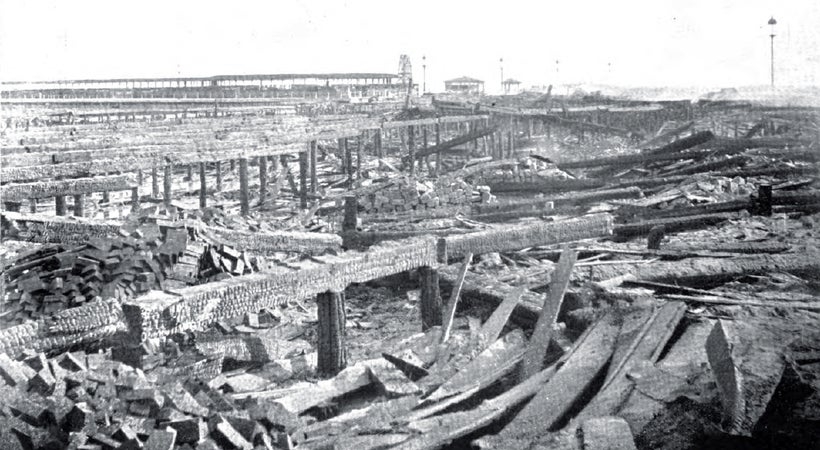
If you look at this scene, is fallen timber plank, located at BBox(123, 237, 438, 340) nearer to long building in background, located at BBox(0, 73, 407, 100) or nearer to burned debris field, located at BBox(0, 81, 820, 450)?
burned debris field, located at BBox(0, 81, 820, 450)

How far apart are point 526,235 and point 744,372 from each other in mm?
4334

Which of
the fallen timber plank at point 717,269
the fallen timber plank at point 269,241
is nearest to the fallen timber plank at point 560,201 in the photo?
the fallen timber plank at point 269,241

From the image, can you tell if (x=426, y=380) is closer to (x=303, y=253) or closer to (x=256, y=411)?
(x=256, y=411)

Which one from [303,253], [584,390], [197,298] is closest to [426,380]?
[584,390]

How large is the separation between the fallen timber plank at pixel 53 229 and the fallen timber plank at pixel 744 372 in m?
7.38

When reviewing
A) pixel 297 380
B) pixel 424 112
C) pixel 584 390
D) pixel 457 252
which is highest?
pixel 424 112

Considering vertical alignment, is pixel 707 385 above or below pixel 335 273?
below

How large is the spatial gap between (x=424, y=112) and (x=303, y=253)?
66.8 feet

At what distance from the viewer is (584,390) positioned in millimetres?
4605

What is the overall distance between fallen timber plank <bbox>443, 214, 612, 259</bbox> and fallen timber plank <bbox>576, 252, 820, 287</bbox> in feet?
1.97

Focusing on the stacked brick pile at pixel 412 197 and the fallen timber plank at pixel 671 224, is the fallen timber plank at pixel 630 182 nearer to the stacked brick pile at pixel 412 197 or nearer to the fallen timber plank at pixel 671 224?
the stacked brick pile at pixel 412 197

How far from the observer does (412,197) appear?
1551 cm

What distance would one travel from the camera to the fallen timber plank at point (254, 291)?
4965 mm

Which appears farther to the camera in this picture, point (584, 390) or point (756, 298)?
point (756, 298)
